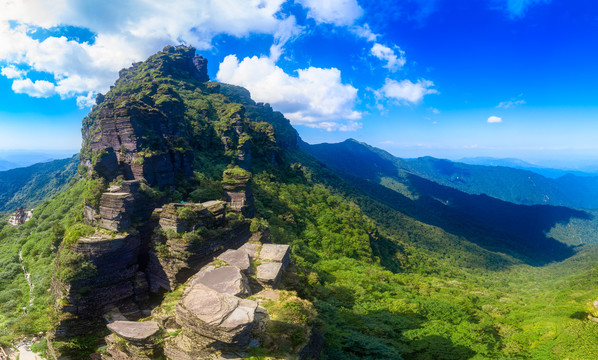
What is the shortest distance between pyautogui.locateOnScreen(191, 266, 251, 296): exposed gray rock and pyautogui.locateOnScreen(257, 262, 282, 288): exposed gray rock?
2.84 ft

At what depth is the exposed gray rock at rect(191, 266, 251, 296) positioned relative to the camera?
31.6 feet

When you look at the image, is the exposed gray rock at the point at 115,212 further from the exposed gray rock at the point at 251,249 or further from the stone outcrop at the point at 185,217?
the exposed gray rock at the point at 251,249

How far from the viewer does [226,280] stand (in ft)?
33.4

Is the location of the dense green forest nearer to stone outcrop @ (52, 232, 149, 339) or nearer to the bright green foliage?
the bright green foliage

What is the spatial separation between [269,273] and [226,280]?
2092mm

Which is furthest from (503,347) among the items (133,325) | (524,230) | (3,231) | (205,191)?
(524,230)

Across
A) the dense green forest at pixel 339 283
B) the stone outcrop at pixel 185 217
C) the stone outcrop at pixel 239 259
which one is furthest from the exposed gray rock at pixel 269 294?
the stone outcrop at pixel 185 217

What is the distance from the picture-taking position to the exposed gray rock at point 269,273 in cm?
1105

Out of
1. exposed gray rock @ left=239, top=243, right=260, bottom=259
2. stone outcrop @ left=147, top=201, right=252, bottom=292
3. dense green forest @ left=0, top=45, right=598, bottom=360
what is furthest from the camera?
stone outcrop @ left=147, top=201, right=252, bottom=292

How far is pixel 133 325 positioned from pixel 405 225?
336 feet

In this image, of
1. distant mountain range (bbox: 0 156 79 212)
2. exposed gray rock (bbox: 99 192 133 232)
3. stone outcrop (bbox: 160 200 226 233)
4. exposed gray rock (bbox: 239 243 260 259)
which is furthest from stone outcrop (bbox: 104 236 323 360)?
distant mountain range (bbox: 0 156 79 212)

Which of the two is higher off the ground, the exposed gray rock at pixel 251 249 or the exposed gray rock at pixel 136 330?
the exposed gray rock at pixel 251 249

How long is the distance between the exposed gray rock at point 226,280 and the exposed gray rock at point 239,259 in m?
0.59

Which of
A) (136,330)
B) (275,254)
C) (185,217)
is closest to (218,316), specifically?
(136,330)
